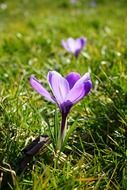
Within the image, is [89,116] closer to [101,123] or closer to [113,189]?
[101,123]

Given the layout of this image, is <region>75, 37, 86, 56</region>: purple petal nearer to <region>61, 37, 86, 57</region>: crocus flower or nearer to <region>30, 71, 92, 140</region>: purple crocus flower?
<region>61, 37, 86, 57</region>: crocus flower

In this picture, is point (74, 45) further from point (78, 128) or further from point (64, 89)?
point (64, 89)

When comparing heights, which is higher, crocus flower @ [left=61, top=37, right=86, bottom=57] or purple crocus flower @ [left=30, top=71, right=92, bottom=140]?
purple crocus flower @ [left=30, top=71, right=92, bottom=140]

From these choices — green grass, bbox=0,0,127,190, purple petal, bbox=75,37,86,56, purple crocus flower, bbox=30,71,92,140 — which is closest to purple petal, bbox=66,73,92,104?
purple crocus flower, bbox=30,71,92,140

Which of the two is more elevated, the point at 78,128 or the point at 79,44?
the point at 78,128

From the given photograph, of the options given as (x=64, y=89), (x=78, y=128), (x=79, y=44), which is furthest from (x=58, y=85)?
(x=79, y=44)

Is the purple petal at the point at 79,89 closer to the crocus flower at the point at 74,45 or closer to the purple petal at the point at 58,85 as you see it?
the purple petal at the point at 58,85

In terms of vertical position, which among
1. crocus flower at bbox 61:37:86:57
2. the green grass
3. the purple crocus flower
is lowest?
crocus flower at bbox 61:37:86:57

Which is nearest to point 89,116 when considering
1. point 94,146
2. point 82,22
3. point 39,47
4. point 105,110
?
point 105,110
